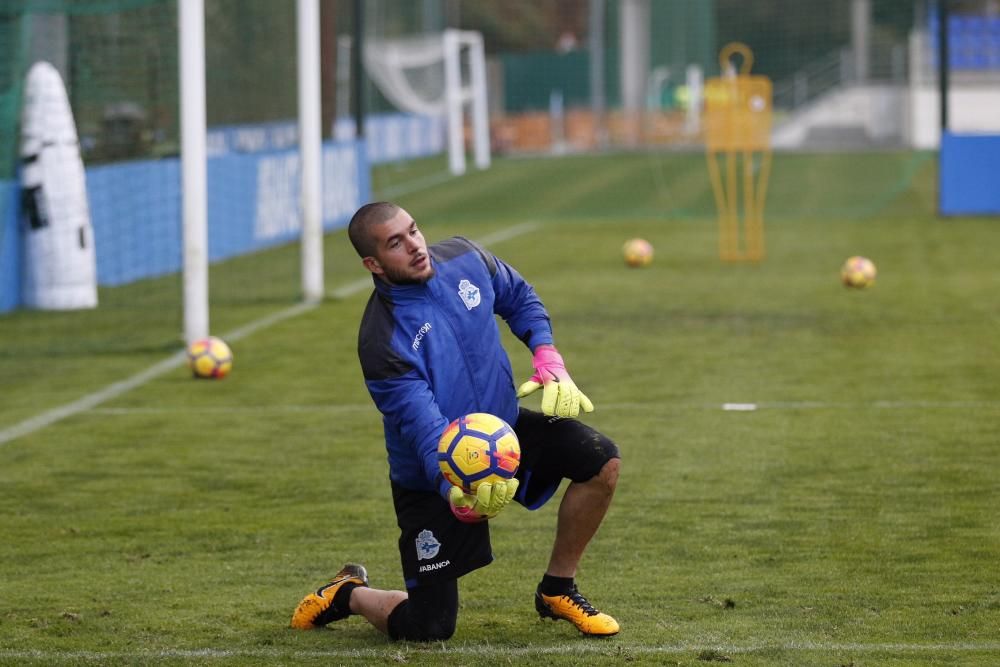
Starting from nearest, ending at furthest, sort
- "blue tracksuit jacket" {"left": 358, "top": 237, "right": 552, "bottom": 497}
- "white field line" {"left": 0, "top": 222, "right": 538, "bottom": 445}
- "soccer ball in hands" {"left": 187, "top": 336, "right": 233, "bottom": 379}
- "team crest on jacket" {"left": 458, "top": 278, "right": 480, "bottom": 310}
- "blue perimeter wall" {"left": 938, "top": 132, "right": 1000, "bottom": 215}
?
"blue tracksuit jacket" {"left": 358, "top": 237, "right": 552, "bottom": 497}
"team crest on jacket" {"left": 458, "top": 278, "right": 480, "bottom": 310}
"white field line" {"left": 0, "top": 222, "right": 538, "bottom": 445}
"soccer ball in hands" {"left": 187, "top": 336, "right": 233, "bottom": 379}
"blue perimeter wall" {"left": 938, "top": 132, "right": 1000, "bottom": 215}

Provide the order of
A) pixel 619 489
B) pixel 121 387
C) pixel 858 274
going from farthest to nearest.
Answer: pixel 858 274, pixel 121 387, pixel 619 489

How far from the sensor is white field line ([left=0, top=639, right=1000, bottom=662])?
5836 mm

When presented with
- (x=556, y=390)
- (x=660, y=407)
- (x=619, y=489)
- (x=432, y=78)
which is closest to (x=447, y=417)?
(x=556, y=390)

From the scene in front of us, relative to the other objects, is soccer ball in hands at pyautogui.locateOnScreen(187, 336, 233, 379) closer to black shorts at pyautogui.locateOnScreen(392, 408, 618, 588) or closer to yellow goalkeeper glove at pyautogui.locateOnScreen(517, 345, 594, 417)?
black shorts at pyautogui.locateOnScreen(392, 408, 618, 588)

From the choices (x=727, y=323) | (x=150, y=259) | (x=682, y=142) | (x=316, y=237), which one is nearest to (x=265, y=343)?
(x=316, y=237)

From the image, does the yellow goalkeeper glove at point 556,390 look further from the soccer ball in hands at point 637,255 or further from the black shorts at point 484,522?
the soccer ball in hands at point 637,255

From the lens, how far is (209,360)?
12.4m

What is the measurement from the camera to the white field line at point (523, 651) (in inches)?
230

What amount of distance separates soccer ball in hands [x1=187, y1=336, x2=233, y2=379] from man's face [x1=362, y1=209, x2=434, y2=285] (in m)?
6.78

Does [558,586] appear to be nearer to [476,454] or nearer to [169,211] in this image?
[476,454]

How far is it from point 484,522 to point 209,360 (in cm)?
672

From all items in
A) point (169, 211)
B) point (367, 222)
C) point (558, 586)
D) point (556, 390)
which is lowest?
point (558, 586)

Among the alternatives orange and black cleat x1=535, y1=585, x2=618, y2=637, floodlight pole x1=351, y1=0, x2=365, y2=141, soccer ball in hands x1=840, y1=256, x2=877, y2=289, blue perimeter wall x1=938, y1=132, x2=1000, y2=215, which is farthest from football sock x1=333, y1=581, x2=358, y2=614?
blue perimeter wall x1=938, y1=132, x2=1000, y2=215

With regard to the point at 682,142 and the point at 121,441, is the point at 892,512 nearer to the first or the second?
the point at 121,441
